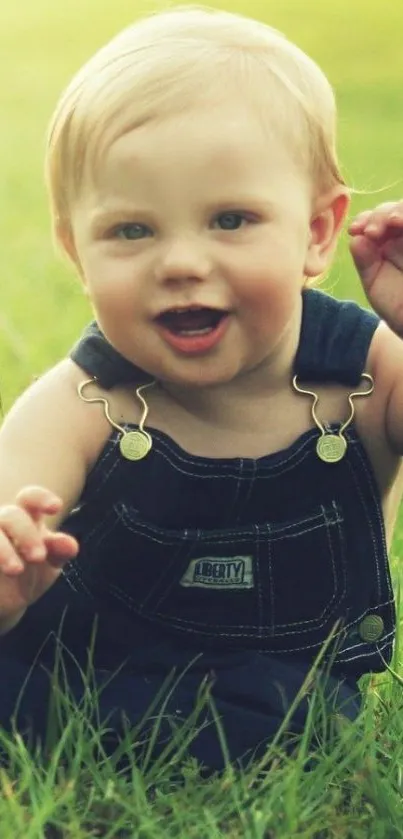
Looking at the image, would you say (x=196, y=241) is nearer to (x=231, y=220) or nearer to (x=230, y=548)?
(x=231, y=220)

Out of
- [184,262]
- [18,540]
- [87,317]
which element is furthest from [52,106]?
[18,540]

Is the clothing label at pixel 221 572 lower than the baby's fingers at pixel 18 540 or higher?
lower

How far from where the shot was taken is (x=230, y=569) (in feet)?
6.20

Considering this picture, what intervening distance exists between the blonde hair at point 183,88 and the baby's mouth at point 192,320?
185 millimetres

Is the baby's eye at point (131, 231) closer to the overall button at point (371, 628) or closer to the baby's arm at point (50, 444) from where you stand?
the baby's arm at point (50, 444)

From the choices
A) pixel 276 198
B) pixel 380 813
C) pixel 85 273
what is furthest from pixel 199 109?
pixel 380 813

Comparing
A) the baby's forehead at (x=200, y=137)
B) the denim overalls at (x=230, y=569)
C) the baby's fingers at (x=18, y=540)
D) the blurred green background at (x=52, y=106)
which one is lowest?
the blurred green background at (x=52, y=106)

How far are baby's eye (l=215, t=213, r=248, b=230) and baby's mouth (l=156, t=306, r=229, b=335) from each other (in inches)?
3.7

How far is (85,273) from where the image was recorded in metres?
1.83

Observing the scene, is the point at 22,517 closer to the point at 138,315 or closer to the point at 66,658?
the point at 138,315

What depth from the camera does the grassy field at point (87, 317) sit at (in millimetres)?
1585

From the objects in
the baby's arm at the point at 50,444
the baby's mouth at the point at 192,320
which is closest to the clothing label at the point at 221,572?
the baby's arm at the point at 50,444

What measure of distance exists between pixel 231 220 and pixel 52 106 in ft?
16.8

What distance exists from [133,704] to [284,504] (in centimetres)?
30
